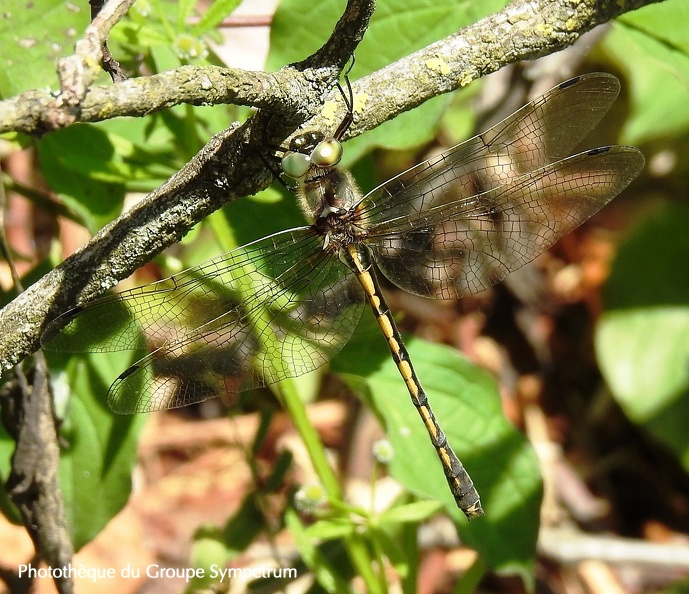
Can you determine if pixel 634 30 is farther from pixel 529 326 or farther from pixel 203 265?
pixel 529 326

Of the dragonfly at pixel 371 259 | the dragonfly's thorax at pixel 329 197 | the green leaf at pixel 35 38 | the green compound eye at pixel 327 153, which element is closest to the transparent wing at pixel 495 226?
the dragonfly at pixel 371 259

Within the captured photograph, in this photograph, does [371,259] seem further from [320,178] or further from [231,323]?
[231,323]

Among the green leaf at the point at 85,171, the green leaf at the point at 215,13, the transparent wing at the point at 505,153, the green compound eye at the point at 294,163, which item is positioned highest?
the green leaf at the point at 215,13

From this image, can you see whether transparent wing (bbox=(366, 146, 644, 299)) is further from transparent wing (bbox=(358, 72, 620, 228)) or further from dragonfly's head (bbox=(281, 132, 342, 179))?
dragonfly's head (bbox=(281, 132, 342, 179))

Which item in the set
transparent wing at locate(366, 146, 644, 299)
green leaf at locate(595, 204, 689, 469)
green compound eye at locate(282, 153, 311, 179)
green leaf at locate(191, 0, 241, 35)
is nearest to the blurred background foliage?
green leaf at locate(191, 0, 241, 35)

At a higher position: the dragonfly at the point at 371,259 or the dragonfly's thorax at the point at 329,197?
the dragonfly's thorax at the point at 329,197

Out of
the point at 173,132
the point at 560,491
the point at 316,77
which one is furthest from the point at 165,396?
the point at 560,491

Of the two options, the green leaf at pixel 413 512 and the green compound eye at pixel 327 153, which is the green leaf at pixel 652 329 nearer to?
the green leaf at pixel 413 512

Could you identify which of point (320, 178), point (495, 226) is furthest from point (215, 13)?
point (495, 226)

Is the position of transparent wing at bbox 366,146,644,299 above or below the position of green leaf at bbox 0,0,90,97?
below
